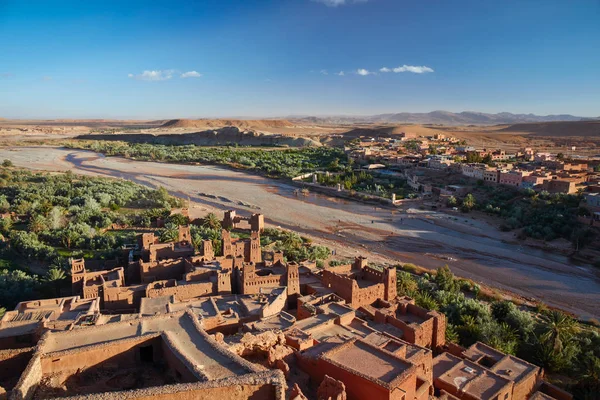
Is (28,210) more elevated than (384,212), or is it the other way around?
(28,210)

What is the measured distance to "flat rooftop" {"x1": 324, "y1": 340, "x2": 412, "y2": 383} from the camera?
8.71m

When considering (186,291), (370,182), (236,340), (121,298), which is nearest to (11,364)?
(236,340)

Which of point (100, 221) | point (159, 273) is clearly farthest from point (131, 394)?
point (100, 221)

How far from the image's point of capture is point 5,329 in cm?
1182

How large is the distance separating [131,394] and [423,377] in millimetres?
6507

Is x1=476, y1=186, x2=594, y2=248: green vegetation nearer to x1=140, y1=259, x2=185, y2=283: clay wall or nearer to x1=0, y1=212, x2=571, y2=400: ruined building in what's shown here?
x1=0, y1=212, x2=571, y2=400: ruined building

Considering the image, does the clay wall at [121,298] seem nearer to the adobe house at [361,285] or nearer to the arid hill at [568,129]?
the adobe house at [361,285]

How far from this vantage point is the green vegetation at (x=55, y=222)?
17.1m

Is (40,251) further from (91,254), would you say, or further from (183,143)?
(183,143)

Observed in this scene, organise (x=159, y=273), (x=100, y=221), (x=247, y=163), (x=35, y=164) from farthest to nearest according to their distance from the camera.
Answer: (x=247, y=163), (x=35, y=164), (x=100, y=221), (x=159, y=273)

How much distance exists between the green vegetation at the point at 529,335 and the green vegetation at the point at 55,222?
48.1 feet

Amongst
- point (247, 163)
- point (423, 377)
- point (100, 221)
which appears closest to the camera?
point (423, 377)

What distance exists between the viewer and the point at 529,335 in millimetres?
15742

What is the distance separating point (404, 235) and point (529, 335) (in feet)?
54.8
